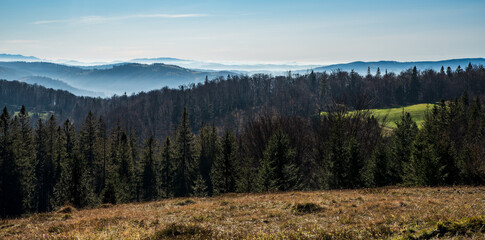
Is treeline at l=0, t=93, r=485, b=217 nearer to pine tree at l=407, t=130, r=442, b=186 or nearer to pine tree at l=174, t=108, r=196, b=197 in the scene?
pine tree at l=407, t=130, r=442, b=186

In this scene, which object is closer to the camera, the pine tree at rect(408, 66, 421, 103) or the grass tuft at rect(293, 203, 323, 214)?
the grass tuft at rect(293, 203, 323, 214)

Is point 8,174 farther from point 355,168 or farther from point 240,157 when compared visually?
point 355,168

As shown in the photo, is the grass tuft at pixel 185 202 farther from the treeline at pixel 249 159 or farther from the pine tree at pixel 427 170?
the pine tree at pixel 427 170

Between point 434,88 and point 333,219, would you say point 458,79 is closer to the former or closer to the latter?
point 434,88

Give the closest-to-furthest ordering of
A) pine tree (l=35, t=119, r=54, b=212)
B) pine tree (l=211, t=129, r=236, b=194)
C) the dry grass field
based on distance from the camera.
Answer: the dry grass field → pine tree (l=211, t=129, r=236, b=194) → pine tree (l=35, t=119, r=54, b=212)

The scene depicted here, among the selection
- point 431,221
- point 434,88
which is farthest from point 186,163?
point 434,88

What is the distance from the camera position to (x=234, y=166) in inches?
1545

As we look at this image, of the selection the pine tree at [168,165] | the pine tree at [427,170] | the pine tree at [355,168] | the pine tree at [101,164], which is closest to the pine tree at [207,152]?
the pine tree at [168,165]

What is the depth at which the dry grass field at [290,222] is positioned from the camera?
10.1 meters

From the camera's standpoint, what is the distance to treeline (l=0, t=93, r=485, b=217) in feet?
107

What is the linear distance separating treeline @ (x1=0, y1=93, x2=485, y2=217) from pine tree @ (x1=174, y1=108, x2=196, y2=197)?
214 millimetres

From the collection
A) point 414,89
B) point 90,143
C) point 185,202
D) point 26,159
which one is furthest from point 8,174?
point 414,89

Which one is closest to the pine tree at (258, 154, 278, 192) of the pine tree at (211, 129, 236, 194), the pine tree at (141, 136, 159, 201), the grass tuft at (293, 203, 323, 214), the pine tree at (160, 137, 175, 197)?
the pine tree at (211, 129, 236, 194)

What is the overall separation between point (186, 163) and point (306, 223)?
51.7m
